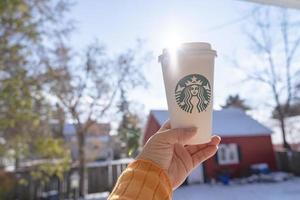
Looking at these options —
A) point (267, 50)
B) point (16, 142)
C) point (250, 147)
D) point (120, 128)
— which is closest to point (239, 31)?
point (267, 50)

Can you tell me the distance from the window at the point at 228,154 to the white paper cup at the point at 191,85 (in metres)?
2.87

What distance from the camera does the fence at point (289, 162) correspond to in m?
2.87

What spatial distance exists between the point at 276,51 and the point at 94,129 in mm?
1424

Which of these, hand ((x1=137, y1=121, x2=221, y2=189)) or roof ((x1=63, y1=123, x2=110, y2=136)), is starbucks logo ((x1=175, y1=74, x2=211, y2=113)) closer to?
hand ((x1=137, y1=121, x2=221, y2=189))

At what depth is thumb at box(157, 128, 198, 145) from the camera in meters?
0.35

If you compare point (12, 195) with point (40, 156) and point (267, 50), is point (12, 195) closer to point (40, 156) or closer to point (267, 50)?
point (40, 156)

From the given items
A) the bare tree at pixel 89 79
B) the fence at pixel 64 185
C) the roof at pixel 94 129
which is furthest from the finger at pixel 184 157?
the fence at pixel 64 185

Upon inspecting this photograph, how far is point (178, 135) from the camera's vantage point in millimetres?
349

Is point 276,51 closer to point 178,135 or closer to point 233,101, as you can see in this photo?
point 233,101

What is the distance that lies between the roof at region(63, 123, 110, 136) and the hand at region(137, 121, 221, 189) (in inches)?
63.9

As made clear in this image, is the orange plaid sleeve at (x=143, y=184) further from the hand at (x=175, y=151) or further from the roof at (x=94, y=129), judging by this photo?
the roof at (x=94, y=129)

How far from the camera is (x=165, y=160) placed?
36 centimetres

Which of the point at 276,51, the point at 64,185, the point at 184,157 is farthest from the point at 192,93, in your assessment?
the point at 64,185

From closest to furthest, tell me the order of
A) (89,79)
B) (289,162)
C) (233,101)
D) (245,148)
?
(233,101)
(89,79)
(289,162)
(245,148)
